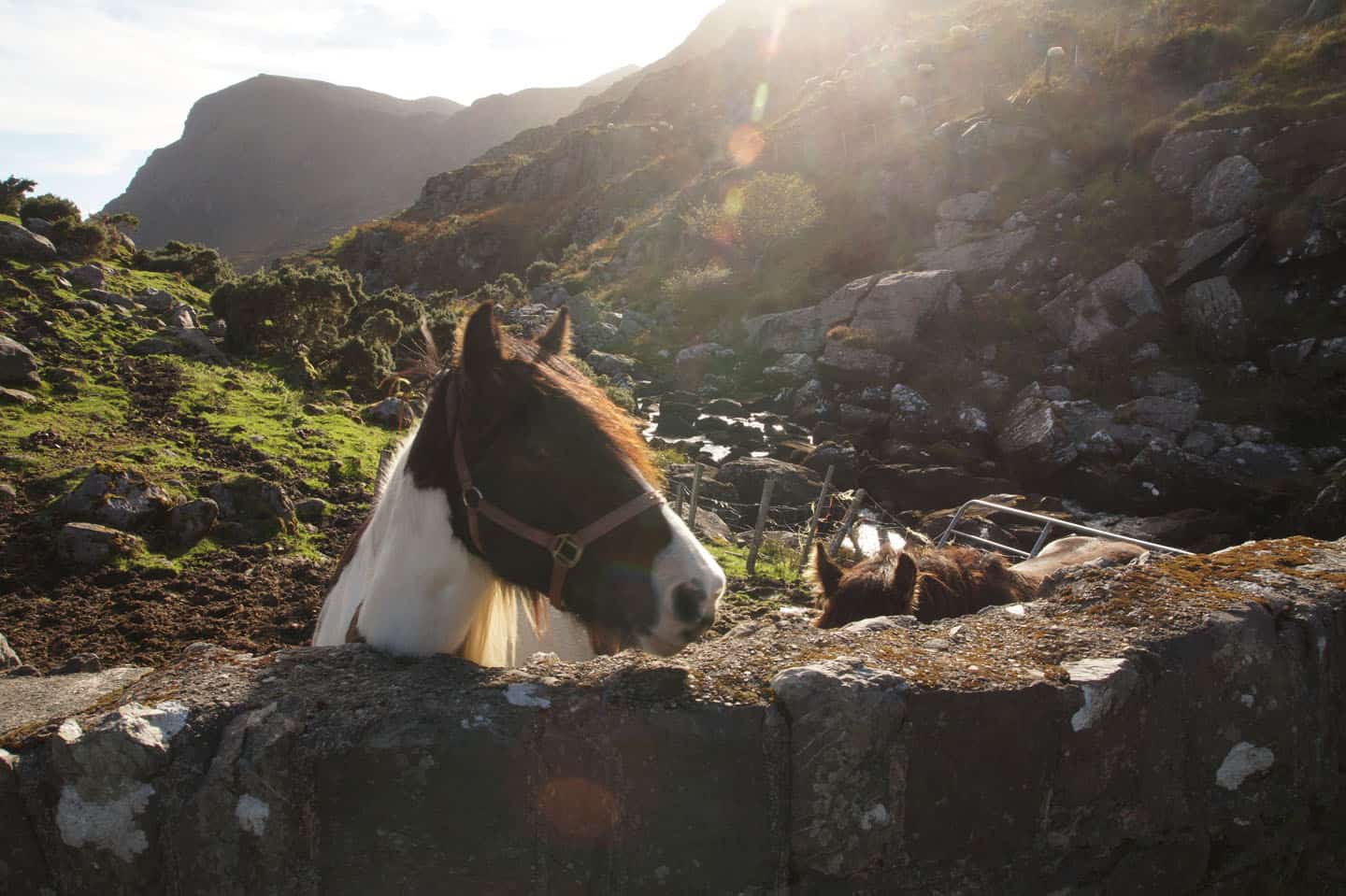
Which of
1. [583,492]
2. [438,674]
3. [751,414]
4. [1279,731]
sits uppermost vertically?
[583,492]

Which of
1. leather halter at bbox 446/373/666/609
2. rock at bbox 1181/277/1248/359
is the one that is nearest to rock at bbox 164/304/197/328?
leather halter at bbox 446/373/666/609

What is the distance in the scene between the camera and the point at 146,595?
15.9 ft

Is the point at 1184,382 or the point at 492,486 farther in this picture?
the point at 1184,382

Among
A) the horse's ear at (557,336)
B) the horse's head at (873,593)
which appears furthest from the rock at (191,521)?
the horse's head at (873,593)

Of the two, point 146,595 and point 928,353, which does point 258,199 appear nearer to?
point 928,353

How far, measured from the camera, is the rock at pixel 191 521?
5.56 meters

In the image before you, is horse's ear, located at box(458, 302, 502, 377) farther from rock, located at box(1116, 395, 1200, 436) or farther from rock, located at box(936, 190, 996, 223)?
rock, located at box(936, 190, 996, 223)

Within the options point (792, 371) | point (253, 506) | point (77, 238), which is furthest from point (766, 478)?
point (77, 238)

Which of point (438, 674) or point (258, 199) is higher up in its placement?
point (258, 199)

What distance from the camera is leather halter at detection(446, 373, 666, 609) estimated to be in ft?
6.57

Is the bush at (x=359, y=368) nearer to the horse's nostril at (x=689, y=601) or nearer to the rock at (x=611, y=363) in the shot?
the horse's nostril at (x=689, y=601)

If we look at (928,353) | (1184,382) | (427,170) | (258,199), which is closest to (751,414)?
(928,353)

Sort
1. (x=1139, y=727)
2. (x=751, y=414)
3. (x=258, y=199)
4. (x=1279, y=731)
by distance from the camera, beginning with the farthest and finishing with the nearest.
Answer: (x=258, y=199) < (x=751, y=414) < (x=1279, y=731) < (x=1139, y=727)

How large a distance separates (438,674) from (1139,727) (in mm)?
1482
